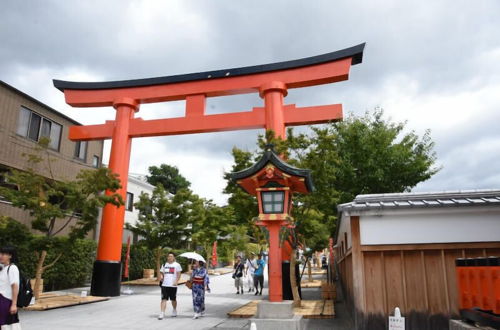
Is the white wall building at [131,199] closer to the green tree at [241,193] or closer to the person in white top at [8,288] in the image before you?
the green tree at [241,193]

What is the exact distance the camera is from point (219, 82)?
15.8m

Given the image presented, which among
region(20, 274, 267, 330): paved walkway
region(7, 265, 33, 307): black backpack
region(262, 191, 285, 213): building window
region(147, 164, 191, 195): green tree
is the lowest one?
region(20, 274, 267, 330): paved walkway

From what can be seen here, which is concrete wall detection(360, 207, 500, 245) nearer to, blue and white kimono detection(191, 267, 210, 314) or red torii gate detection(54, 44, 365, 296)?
blue and white kimono detection(191, 267, 210, 314)

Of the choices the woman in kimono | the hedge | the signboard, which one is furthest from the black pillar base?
the signboard

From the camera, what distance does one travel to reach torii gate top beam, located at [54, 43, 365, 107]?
14455 mm

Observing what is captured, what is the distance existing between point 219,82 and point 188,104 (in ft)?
5.70

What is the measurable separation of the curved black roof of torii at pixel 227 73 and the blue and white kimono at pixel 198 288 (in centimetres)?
839

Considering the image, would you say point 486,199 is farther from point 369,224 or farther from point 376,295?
point 376,295

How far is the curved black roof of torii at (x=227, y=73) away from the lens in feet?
47.0

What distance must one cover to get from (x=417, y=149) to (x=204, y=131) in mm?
14186

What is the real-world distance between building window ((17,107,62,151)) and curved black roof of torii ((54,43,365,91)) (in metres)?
2.25

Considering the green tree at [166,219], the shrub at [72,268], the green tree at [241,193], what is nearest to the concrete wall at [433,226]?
the green tree at [241,193]

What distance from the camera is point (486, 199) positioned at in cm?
827

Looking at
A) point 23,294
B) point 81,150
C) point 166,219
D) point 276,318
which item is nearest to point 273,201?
point 276,318
